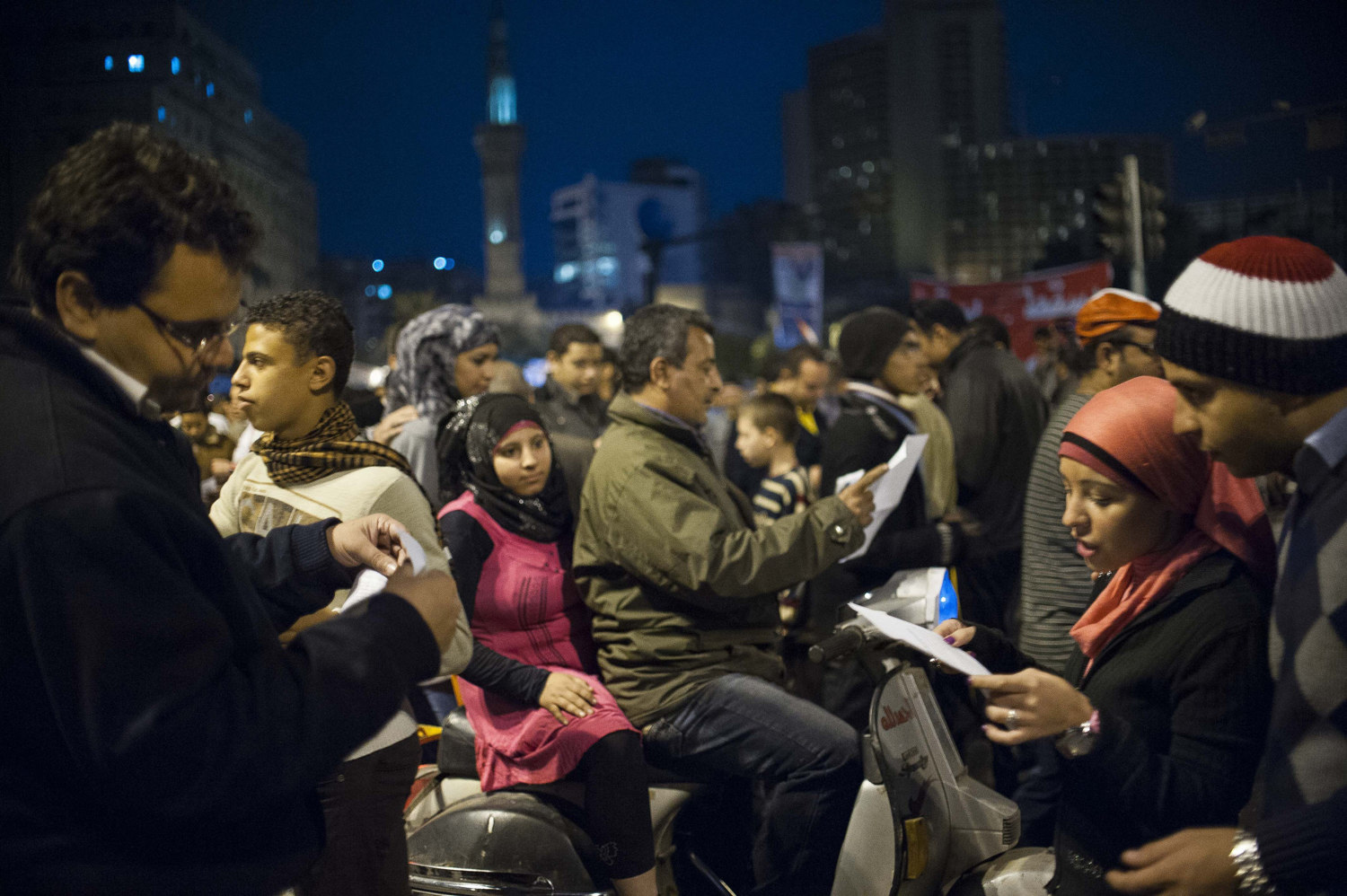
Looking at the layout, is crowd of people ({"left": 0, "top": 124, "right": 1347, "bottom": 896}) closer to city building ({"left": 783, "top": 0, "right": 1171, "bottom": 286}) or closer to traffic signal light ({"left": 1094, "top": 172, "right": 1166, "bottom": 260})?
traffic signal light ({"left": 1094, "top": 172, "right": 1166, "bottom": 260})

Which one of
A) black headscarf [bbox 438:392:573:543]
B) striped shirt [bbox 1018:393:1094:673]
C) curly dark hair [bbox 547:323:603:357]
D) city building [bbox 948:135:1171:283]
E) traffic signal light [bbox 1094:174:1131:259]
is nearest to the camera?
black headscarf [bbox 438:392:573:543]

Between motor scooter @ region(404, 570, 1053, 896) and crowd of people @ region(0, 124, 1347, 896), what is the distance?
0.15m

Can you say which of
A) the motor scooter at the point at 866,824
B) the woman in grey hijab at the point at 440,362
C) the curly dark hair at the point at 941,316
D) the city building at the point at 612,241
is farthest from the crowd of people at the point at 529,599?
the city building at the point at 612,241

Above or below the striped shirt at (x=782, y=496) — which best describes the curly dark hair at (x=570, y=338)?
above

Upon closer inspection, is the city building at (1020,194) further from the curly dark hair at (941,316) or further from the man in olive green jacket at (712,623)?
the man in olive green jacket at (712,623)

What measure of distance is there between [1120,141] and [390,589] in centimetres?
10260

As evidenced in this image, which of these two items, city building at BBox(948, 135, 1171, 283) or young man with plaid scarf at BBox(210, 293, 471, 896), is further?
city building at BBox(948, 135, 1171, 283)

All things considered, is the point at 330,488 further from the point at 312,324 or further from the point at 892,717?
the point at 892,717

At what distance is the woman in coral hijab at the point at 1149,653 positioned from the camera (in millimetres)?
1929

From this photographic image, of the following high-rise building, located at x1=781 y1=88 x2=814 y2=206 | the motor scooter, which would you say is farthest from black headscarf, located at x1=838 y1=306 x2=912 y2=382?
high-rise building, located at x1=781 y1=88 x2=814 y2=206

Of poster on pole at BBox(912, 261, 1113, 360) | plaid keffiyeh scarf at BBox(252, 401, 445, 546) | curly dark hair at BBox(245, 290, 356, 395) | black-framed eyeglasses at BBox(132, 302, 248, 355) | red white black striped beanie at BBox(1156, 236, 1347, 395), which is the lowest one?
plaid keffiyeh scarf at BBox(252, 401, 445, 546)

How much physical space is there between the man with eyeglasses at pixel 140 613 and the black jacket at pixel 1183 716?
1.27 m

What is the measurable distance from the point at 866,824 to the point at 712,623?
824mm

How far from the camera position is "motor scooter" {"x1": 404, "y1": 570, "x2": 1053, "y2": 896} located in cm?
303
